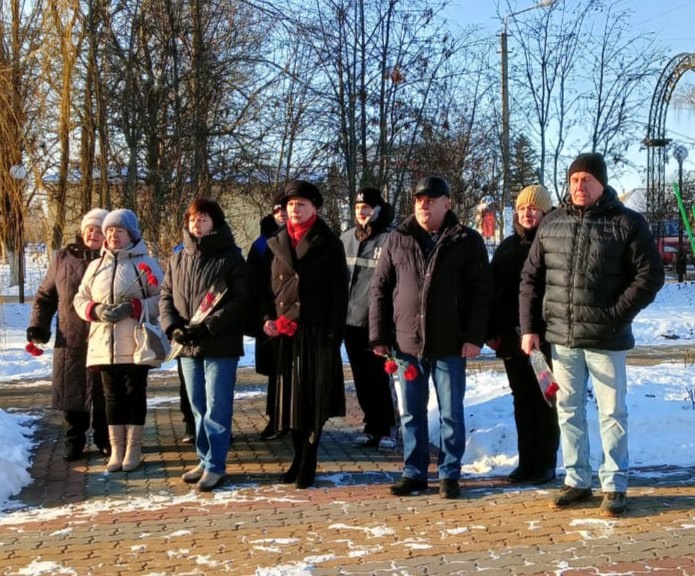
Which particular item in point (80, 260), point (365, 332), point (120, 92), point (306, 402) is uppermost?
point (120, 92)

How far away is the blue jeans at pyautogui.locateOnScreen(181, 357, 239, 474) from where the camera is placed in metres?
5.05

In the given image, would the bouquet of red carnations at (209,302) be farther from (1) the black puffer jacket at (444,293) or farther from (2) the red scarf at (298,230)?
(1) the black puffer jacket at (444,293)

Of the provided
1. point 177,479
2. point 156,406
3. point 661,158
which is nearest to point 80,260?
point 177,479

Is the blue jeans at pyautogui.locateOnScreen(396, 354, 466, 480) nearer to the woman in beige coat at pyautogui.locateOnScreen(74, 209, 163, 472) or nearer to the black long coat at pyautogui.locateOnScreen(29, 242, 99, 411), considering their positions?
the woman in beige coat at pyautogui.locateOnScreen(74, 209, 163, 472)

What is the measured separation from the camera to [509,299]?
5148mm

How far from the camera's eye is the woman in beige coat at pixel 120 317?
5352mm

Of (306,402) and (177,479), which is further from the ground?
(306,402)

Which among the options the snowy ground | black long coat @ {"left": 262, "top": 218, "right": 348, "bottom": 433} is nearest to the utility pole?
the snowy ground

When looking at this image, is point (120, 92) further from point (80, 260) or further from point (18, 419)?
point (80, 260)

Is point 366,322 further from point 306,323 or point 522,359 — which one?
point 522,359

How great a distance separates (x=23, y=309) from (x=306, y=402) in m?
14.5

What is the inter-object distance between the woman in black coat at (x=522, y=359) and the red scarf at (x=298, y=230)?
1.29 meters

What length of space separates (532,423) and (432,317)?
3.64 ft

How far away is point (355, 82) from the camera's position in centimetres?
1432
